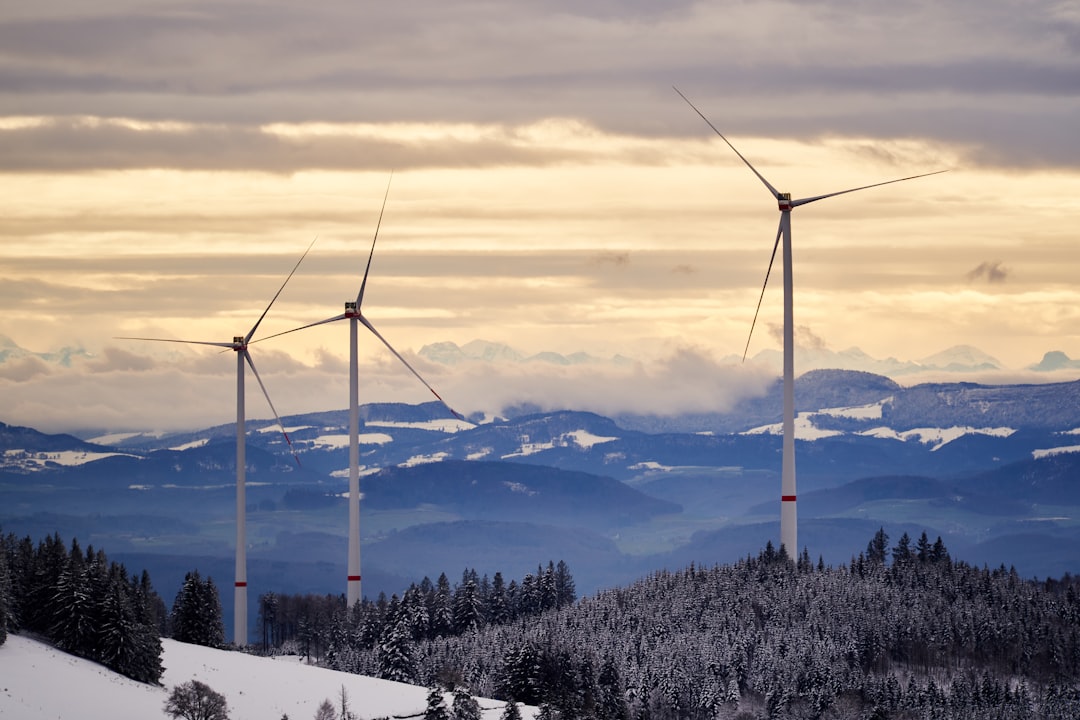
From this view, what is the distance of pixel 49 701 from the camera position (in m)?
195

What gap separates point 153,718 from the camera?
199875mm

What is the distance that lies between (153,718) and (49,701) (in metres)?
11.7
